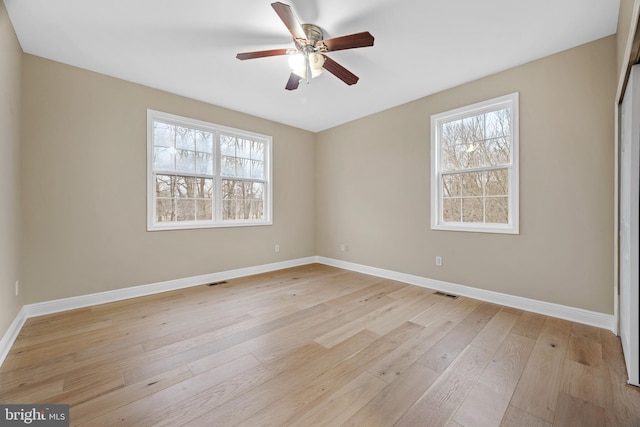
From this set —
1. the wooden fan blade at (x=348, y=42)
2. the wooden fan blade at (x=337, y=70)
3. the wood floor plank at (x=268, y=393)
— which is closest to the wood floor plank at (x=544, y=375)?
the wood floor plank at (x=268, y=393)

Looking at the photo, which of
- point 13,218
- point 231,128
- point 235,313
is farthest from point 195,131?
point 235,313

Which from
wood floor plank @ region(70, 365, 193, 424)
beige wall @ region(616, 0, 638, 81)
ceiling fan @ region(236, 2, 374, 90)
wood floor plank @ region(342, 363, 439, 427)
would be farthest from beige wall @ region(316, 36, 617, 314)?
wood floor plank @ region(70, 365, 193, 424)

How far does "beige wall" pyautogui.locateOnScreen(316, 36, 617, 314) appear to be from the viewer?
243cm

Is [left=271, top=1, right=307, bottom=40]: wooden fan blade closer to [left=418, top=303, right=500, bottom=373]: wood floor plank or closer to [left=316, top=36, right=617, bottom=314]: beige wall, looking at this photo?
[left=316, top=36, right=617, bottom=314]: beige wall

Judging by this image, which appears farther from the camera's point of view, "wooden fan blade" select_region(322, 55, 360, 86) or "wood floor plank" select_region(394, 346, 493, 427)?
"wooden fan blade" select_region(322, 55, 360, 86)

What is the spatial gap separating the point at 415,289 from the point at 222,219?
9.87 feet

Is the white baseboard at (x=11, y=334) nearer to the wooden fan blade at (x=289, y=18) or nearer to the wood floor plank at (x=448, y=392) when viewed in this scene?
the wood floor plank at (x=448, y=392)

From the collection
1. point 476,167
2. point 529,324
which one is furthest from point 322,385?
point 476,167

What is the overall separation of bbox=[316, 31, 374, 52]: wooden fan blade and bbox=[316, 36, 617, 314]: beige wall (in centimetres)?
189

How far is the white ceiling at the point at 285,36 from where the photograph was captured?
2066 millimetres

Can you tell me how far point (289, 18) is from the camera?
1.88m

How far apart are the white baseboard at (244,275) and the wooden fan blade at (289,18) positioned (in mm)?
3078

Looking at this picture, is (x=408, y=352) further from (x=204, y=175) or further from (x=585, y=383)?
(x=204, y=175)

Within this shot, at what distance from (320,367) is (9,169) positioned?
3.01 metres
